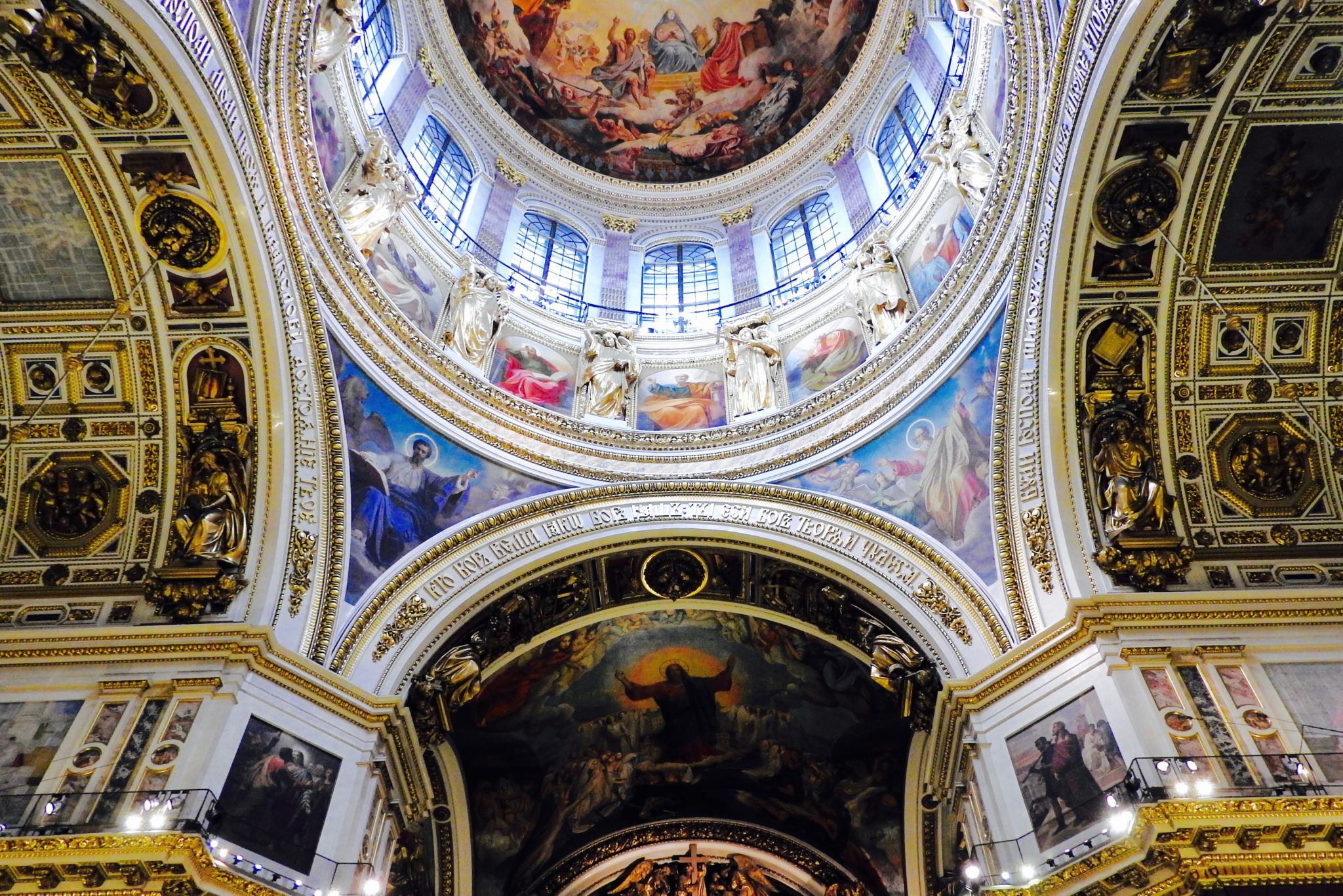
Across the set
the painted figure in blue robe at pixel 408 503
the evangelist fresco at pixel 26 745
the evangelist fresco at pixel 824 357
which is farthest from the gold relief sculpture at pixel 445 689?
the evangelist fresco at pixel 824 357

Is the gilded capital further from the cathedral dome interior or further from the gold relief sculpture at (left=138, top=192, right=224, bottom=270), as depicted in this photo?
the gold relief sculpture at (left=138, top=192, right=224, bottom=270)

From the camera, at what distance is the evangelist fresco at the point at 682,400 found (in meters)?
18.3

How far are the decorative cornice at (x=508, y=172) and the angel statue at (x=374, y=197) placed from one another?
17.0 feet

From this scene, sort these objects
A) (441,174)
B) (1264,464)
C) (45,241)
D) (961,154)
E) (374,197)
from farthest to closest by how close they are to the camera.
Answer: (441,174) < (374,197) < (961,154) < (1264,464) < (45,241)

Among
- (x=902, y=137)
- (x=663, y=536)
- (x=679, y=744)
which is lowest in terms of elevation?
(x=679, y=744)

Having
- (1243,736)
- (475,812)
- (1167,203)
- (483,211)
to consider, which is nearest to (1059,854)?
(1243,736)

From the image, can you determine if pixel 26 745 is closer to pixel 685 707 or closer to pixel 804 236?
pixel 685 707

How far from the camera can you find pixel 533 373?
60.6ft

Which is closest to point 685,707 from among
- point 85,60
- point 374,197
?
point 374,197

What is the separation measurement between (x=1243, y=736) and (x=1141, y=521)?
3.06 metres

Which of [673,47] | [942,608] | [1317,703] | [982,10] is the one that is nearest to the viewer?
[1317,703]

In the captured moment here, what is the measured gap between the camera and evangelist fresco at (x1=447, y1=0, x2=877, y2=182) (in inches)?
958

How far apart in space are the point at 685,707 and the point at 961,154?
1046cm

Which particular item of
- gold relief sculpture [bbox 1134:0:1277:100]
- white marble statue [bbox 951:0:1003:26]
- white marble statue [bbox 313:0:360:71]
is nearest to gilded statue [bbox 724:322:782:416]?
white marble statue [bbox 951:0:1003:26]
